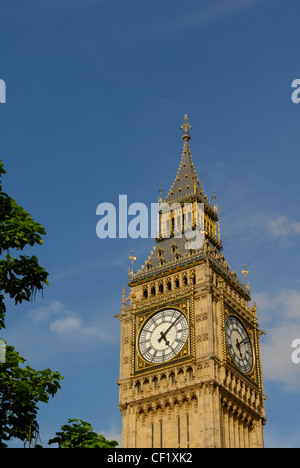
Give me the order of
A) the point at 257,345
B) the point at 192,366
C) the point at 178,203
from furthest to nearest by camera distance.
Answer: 1. the point at 178,203
2. the point at 257,345
3. the point at 192,366

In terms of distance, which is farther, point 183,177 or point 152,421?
point 183,177

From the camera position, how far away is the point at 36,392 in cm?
2775

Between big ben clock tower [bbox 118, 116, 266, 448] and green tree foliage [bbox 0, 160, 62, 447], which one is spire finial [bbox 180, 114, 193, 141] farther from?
green tree foliage [bbox 0, 160, 62, 447]

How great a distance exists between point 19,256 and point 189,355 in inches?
1888

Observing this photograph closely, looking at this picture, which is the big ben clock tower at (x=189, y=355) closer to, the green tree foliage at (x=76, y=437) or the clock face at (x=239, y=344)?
the clock face at (x=239, y=344)

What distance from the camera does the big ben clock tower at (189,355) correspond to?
73.0 meters

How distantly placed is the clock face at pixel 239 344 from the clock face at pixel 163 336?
14.2 ft

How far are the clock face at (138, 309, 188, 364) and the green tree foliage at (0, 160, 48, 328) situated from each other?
4821cm

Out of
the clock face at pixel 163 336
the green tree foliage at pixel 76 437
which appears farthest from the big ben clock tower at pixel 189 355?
the green tree foliage at pixel 76 437
